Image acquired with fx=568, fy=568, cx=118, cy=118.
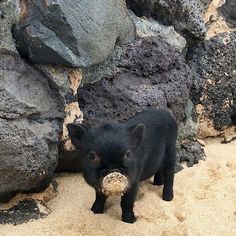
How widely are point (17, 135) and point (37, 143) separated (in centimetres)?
19

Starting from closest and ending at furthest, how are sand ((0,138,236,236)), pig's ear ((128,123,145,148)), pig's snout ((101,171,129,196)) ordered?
pig's snout ((101,171,129,196)) < pig's ear ((128,123,145,148)) < sand ((0,138,236,236))

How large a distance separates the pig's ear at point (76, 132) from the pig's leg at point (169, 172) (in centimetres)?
94

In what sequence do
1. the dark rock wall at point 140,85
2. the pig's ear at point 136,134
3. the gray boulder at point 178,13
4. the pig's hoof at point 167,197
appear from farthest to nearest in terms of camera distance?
1. the gray boulder at point 178,13
2. the dark rock wall at point 140,85
3. the pig's hoof at point 167,197
4. the pig's ear at point 136,134

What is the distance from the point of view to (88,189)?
4645 millimetres

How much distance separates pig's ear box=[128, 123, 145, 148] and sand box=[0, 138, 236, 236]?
644mm

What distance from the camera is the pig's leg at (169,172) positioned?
4.63 m

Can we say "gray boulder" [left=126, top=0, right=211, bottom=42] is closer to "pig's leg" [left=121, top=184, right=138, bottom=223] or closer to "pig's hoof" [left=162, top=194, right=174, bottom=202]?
Answer: "pig's hoof" [left=162, top=194, right=174, bottom=202]

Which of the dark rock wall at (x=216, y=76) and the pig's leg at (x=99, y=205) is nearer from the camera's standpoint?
the pig's leg at (x=99, y=205)

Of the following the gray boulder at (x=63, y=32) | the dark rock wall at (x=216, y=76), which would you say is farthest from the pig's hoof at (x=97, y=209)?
the dark rock wall at (x=216, y=76)

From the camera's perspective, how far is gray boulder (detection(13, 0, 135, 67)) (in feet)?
14.0

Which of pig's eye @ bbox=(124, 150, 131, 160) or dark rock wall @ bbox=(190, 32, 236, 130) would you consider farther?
dark rock wall @ bbox=(190, 32, 236, 130)

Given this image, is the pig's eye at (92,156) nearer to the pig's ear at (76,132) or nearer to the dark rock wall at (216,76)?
the pig's ear at (76,132)

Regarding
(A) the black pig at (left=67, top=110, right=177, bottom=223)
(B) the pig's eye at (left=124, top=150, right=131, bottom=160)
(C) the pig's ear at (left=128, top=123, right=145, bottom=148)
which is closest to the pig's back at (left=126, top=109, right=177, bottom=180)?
(A) the black pig at (left=67, top=110, right=177, bottom=223)

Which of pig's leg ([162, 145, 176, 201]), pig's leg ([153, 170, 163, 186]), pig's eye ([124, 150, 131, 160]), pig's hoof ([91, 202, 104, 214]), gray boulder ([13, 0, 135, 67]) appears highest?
gray boulder ([13, 0, 135, 67])
